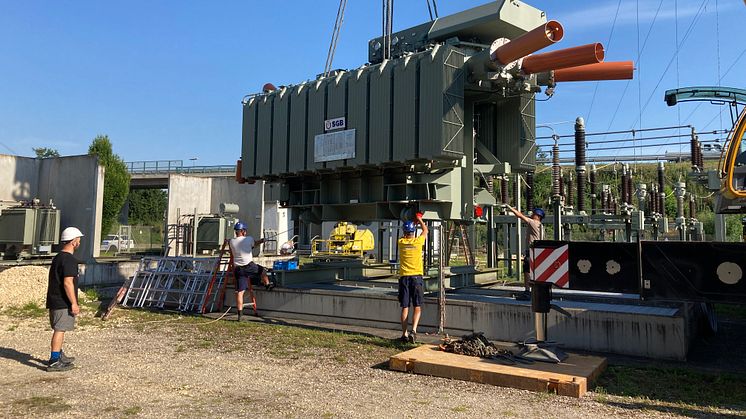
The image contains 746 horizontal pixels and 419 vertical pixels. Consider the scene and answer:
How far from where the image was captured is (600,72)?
31.3 ft

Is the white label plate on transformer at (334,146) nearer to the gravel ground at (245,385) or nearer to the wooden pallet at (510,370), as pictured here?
the gravel ground at (245,385)

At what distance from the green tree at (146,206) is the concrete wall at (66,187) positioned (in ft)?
181

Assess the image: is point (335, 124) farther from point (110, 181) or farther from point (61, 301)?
point (110, 181)

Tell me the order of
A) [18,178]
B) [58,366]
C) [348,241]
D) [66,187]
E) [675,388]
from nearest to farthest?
[675,388] → [58,366] → [66,187] → [18,178] → [348,241]

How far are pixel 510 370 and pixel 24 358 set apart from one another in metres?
6.90

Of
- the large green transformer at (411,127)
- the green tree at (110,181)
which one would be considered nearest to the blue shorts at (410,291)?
the large green transformer at (411,127)

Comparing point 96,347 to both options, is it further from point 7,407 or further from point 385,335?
point 385,335

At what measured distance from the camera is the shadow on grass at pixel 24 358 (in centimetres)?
740

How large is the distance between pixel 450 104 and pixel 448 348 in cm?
429

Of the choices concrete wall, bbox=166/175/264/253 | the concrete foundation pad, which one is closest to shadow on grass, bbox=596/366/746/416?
the concrete foundation pad

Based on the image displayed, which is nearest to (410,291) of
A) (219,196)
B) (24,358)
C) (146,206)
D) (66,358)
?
(66,358)

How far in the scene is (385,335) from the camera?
9.30m

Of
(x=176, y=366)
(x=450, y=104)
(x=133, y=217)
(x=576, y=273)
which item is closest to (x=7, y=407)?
(x=176, y=366)

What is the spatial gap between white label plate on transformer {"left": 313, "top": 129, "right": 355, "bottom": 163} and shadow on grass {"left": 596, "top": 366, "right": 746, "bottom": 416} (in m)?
6.30
